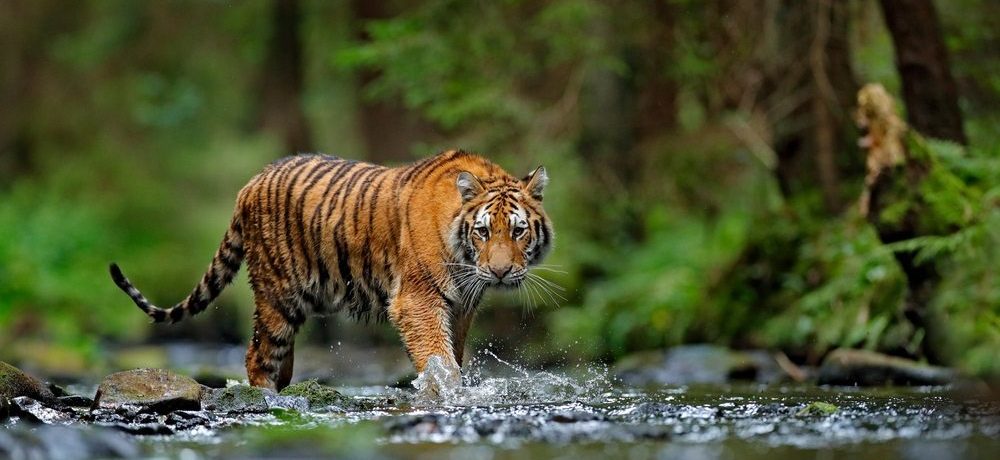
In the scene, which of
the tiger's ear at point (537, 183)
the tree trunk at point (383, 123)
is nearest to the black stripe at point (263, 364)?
the tiger's ear at point (537, 183)

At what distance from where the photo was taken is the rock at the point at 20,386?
762cm

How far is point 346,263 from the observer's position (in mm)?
8641

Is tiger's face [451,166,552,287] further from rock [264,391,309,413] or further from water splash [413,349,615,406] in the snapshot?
rock [264,391,309,413]

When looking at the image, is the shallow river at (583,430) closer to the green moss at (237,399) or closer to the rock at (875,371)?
the green moss at (237,399)

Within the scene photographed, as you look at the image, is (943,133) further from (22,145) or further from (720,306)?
(22,145)

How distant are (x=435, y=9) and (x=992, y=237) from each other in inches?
269

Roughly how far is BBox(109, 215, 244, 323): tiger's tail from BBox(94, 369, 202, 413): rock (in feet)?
4.51

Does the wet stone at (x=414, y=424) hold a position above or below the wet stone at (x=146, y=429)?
below

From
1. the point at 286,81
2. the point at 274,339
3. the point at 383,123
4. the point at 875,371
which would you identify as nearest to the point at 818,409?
the point at 875,371

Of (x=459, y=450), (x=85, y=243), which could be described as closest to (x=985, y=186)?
(x=459, y=450)

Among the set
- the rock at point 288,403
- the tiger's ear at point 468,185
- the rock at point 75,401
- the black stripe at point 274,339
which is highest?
the tiger's ear at point 468,185

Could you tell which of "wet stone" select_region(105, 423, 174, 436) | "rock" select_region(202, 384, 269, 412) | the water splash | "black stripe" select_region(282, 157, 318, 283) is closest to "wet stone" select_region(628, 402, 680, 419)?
the water splash

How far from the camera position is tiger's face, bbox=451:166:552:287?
777cm

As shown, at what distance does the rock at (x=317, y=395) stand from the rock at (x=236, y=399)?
23 cm
